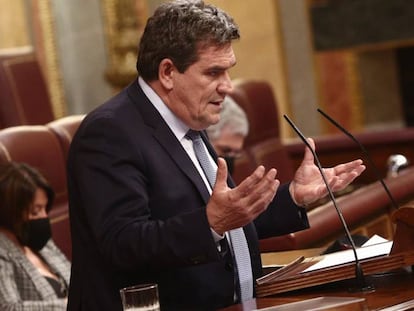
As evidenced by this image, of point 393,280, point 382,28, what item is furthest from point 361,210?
point 382,28

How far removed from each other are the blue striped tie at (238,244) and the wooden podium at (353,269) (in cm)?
7

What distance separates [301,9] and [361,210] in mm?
4768

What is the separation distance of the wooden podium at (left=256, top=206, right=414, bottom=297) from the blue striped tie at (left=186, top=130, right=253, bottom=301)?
67mm

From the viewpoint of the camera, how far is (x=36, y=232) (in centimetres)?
348

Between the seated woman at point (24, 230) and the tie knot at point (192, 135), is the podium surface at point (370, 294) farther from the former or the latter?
the seated woman at point (24, 230)

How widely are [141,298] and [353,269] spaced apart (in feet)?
1.49

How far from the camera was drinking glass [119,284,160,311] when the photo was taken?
2090mm

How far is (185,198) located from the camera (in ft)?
7.70

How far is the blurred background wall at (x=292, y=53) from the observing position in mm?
7961

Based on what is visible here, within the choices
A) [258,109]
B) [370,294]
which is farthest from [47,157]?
[258,109]

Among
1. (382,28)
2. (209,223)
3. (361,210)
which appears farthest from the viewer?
(382,28)

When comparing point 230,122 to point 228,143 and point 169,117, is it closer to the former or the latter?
point 228,143

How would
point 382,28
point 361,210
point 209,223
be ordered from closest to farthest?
1. point 209,223
2. point 361,210
3. point 382,28

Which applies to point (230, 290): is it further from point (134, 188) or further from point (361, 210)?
point (361, 210)
